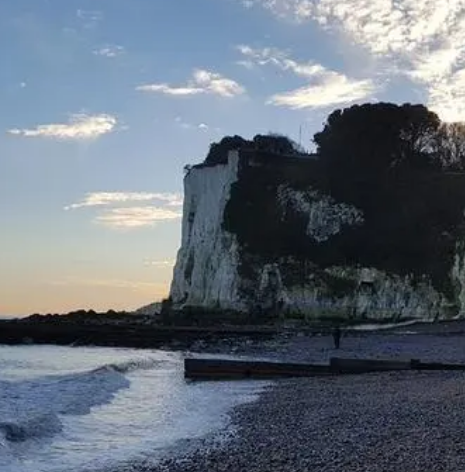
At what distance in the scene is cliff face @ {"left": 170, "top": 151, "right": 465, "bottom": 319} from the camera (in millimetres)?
69625


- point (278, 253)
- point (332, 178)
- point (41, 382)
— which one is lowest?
point (41, 382)

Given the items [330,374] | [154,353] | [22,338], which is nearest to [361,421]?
[330,374]

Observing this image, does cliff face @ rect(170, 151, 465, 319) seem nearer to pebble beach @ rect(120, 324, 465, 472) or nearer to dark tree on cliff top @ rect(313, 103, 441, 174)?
dark tree on cliff top @ rect(313, 103, 441, 174)

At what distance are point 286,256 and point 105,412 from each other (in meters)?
55.1

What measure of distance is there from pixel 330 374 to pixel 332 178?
53050mm

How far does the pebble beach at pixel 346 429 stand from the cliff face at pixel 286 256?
44.4 meters

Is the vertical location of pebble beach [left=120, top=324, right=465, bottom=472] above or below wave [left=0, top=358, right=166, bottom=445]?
above

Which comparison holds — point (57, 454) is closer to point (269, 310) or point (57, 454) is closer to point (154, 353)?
point (154, 353)

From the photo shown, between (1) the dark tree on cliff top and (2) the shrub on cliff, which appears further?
(2) the shrub on cliff

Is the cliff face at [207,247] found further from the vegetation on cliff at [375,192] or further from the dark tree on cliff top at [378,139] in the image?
the dark tree on cliff top at [378,139]

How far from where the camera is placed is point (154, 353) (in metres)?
42.6

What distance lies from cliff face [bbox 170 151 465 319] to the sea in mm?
35998

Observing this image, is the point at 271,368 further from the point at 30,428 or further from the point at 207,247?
the point at 207,247

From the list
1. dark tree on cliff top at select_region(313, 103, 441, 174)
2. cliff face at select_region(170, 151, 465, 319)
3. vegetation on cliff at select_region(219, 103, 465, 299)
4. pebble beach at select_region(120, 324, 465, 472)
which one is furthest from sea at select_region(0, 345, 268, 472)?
dark tree on cliff top at select_region(313, 103, 441, 174)
